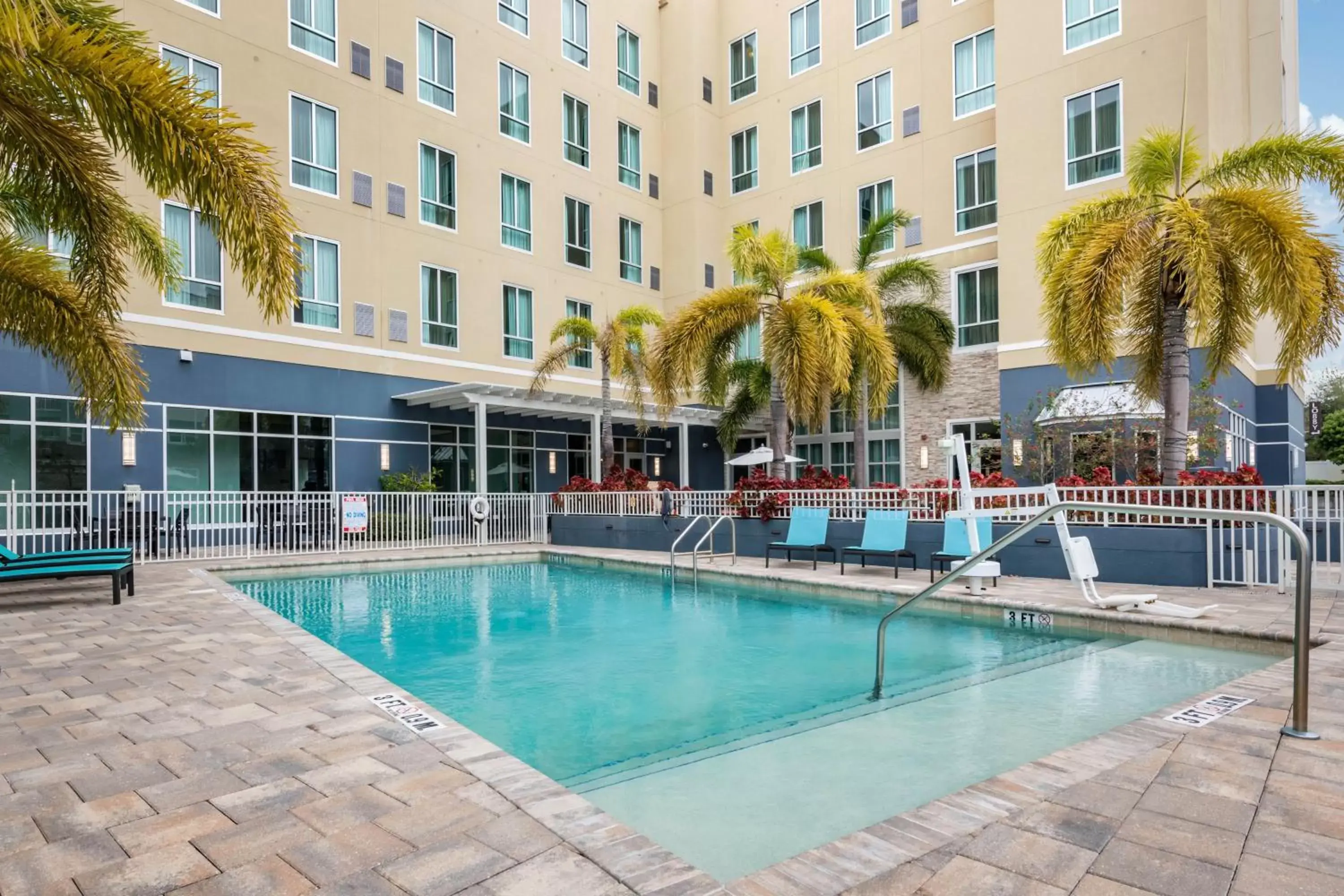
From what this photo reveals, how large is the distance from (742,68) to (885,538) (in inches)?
789

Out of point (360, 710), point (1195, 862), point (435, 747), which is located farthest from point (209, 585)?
point (1195, 862)

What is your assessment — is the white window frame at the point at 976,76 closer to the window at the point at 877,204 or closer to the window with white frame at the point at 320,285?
the window at the point at 877,204

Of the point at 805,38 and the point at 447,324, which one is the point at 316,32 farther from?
the point at 805,38

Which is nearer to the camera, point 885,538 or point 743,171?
point 885,538

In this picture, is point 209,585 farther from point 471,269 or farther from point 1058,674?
point 471,269

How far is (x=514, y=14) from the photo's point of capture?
22.4 metres

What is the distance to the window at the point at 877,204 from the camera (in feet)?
71.9

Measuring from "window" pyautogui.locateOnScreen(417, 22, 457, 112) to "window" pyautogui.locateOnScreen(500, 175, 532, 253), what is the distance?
93.8 inches

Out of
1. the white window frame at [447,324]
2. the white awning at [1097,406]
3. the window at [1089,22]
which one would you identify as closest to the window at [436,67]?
the white window frame at [447,324]

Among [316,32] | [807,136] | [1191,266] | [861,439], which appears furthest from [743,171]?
[1191,266]

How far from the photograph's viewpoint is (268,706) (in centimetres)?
464

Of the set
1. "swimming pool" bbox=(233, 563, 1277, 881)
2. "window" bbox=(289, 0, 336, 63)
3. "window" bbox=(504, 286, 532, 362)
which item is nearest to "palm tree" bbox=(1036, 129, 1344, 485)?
"swimming pool" bbox=(233, 563, 1277, 881)

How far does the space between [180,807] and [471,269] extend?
62.8 feet

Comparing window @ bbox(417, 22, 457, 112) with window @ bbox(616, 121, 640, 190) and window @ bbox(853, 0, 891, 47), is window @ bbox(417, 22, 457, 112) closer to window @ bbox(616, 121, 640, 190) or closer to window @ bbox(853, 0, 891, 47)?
window @ bbox(616, 121, 640, 190)
